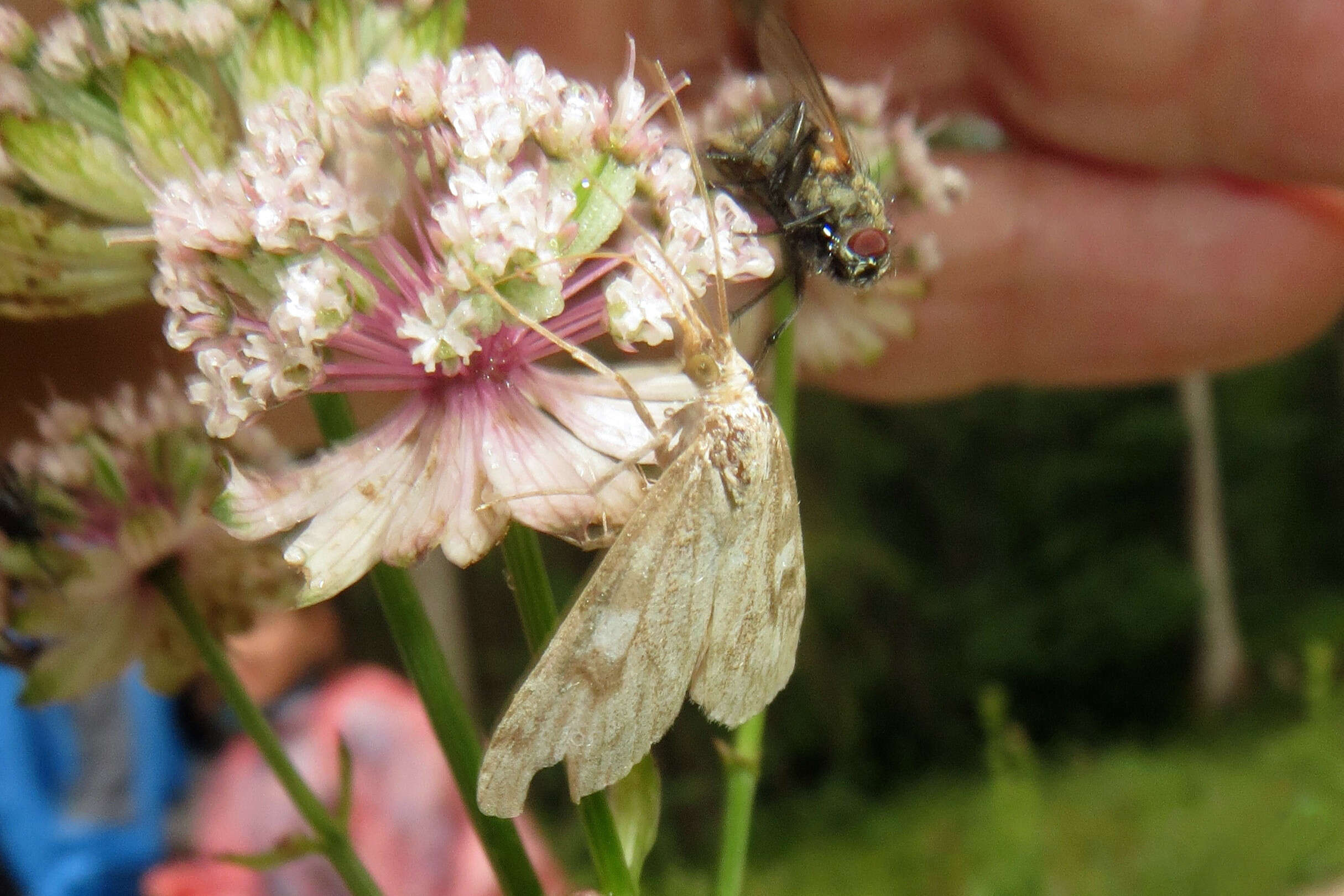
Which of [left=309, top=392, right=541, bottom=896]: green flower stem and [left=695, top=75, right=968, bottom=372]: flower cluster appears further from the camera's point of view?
[left=695, top=75, right=968, bottom=372]: flower cluster

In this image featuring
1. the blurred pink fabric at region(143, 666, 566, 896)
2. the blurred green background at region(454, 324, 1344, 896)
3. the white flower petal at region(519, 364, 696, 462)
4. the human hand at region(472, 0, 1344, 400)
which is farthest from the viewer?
the blurred green background at region(454, 324, 1344, 896)

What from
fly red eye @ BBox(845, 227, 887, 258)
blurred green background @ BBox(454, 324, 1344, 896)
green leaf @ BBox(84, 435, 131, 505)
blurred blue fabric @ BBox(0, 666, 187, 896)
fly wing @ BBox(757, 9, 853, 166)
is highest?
fly wing @ BBox(757, 9, 853, 166)

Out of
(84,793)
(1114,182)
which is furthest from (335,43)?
(84,793)

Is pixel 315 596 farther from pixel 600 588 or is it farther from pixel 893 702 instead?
pixel 893 702

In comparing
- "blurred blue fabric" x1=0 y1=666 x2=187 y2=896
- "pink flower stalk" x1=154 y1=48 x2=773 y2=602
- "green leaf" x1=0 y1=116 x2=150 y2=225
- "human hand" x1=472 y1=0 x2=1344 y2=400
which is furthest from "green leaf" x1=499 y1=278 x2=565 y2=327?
"blurred blue fabric" x1=0 y1=666 x2=187 y2=896

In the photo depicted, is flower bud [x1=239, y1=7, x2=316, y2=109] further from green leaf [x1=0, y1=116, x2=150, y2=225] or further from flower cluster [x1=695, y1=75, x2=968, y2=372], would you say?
flower cluster [x1=695, y1=75, x2=968, y2=372]

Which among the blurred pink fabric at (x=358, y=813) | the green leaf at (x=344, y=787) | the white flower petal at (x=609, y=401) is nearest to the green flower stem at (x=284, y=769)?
the green leaf at (x=344, y=787)

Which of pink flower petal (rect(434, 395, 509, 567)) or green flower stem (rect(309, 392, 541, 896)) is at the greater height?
pink flower petal (rect(434, 395, 509, 567))
